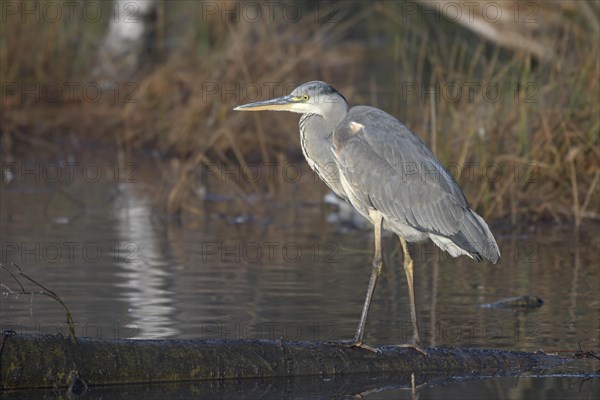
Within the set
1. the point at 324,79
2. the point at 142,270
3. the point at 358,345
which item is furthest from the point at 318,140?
the point at 324,79

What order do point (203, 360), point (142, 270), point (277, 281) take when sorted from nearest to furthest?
1. point (203, 360)
2. point (277, 281)
3. point (142, 270)

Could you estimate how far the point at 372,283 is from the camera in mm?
7246

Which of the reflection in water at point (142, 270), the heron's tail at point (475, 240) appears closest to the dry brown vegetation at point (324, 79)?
the reflection in water at point (142, 270)

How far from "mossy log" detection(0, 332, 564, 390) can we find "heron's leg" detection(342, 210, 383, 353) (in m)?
0.06

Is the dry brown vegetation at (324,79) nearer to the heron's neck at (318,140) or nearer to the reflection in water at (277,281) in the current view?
the reflection in water at (277,281)

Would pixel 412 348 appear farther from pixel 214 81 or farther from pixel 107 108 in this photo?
pixel 107 108

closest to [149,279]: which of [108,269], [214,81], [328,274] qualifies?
[108,269]

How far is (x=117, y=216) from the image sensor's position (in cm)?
1193

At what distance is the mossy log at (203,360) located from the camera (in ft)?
19.8

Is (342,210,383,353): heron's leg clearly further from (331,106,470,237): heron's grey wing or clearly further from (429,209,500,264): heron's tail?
(429,209,500,264): heron's tail

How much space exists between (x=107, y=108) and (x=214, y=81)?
2055mm

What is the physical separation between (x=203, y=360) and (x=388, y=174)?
5.74 feet

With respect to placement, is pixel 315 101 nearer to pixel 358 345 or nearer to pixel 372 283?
pixel 372 283

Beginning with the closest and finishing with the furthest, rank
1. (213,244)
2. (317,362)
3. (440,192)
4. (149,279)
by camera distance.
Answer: (317,362), (440,192), (149,279), (213,244)
